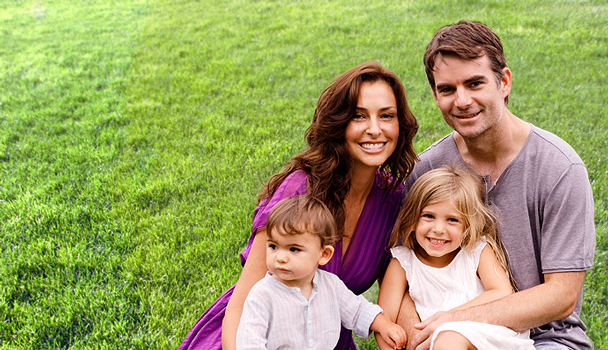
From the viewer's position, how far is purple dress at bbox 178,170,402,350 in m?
2.87

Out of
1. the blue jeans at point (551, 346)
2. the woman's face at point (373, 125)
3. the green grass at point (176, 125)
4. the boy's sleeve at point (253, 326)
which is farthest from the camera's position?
the green grass at point (176, 125)

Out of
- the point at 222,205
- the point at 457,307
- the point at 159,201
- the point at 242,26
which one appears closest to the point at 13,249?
the point at 159,201

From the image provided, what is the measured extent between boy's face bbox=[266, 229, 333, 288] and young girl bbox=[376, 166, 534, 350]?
2.26ft

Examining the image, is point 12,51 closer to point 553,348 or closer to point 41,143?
point 41,143

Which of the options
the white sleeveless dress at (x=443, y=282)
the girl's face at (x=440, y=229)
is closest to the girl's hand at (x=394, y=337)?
the white sleeveless dress at (x=443, y=282)

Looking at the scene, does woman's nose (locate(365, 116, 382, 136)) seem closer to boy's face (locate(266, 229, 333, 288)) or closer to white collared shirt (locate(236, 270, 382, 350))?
boy's face (locate(266, 229, 333, 288))

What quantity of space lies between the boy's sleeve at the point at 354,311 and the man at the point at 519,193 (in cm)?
24

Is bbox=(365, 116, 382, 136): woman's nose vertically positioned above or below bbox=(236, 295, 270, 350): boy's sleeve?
above

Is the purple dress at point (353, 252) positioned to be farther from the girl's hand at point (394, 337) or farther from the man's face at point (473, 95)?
the man's face at point (473, 95)

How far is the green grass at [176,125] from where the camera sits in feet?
13.5

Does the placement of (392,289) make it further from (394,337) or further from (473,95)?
(473,95)

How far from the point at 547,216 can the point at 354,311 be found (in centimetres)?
118

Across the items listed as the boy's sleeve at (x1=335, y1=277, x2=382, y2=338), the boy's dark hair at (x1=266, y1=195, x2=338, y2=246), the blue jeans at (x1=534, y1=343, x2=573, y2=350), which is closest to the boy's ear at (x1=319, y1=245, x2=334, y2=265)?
the boy's dark hair at (x1=266, y1=195, x2=338, y2=246)

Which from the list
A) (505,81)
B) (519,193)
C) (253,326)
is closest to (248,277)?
(253,326)
